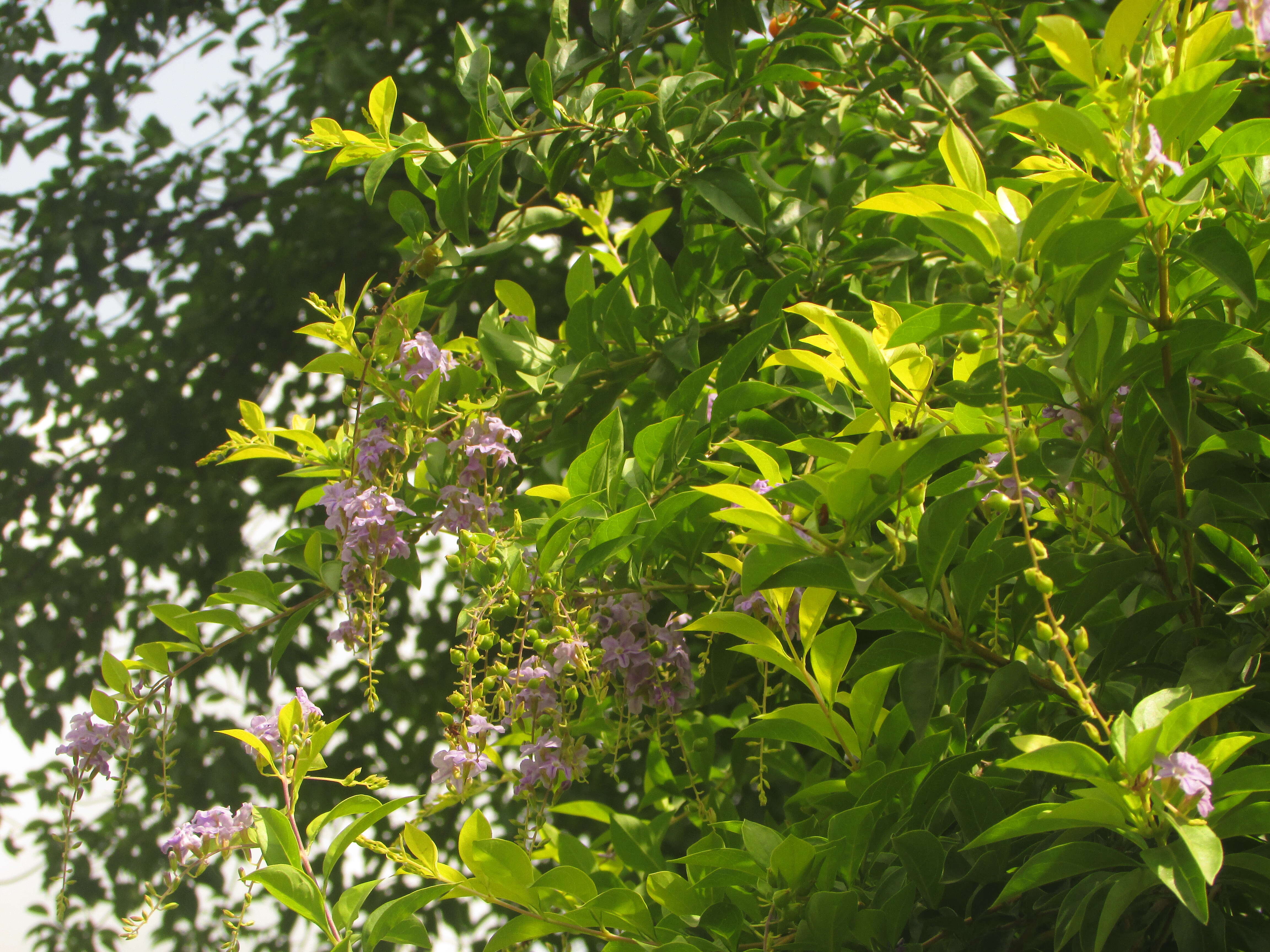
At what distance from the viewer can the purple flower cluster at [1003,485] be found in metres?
0.88

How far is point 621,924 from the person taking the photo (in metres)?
0.89

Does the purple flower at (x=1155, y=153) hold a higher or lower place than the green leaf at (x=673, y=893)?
higher

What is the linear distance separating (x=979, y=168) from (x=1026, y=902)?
2.16ft

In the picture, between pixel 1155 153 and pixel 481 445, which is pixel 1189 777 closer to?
pixel 1155 153

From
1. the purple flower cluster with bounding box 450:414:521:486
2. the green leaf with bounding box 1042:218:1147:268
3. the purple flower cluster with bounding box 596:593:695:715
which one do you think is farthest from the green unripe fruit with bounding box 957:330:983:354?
the purple flower cluster with bounding box 450:414:521:486

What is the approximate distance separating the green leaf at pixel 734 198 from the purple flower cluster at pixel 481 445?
38 centimetres

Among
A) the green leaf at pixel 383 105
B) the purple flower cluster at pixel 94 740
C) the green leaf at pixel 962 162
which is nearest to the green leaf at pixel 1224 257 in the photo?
the green leaf at pixel 962 162

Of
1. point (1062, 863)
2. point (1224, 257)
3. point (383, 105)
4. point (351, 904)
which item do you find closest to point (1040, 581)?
point (1062, 863)

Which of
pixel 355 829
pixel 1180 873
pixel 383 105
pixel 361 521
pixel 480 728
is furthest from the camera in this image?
pixel 383 105

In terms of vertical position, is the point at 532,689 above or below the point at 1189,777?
above

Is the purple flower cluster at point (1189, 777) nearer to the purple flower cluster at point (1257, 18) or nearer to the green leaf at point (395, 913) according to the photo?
the purple flower cluster at point (1257, 18)

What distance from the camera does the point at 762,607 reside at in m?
1.05

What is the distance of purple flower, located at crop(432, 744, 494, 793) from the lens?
41.0 inches

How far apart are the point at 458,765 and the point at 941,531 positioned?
22.0 inches
